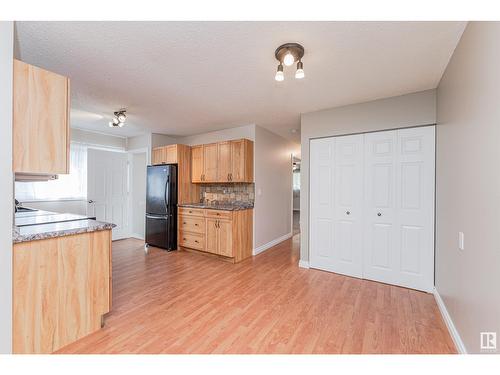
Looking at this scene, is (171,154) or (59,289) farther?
(171,154)

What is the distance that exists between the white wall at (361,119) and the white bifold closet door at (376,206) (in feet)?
0.31

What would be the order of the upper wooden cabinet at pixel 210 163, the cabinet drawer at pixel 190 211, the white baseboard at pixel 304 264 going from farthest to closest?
the upper wooden cabinet at pixel 210 163
the cabinet drawer at pixel 190 211
the white baseboard at pixel 304 264

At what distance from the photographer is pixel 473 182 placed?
4.89 ft

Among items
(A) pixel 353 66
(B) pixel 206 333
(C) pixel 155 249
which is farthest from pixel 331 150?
(C) pixel 155 249

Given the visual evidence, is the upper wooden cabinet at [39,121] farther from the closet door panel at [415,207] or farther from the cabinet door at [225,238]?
the closet door panel at [415,207]

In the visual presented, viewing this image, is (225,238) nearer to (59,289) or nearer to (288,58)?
(59,289)

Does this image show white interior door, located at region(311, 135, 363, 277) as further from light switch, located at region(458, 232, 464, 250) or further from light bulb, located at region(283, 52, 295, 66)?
light bulb, located at region(283, 52, 295, 66)

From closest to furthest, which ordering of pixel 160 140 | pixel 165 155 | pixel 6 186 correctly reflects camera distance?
pixel 6 186
pixel 165 155
pixel 160 140

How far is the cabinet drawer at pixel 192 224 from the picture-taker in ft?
13.2

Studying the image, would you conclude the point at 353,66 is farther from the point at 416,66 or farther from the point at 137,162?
the point at 137,162

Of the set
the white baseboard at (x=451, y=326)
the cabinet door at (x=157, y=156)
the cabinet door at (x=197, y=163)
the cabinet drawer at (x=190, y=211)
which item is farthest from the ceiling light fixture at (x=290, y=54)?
the cabinet door at (x=157, y=156)

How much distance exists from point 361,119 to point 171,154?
346 centimetres

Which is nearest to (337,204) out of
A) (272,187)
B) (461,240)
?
(461,240)

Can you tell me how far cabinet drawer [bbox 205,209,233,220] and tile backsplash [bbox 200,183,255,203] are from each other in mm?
697
